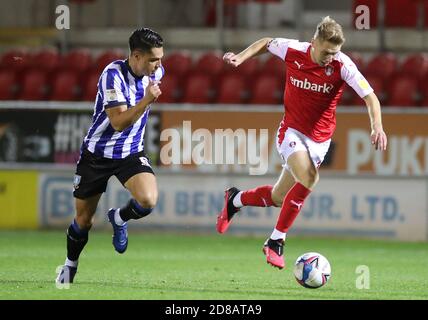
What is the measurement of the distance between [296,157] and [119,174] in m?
1.40

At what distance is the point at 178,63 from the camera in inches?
568

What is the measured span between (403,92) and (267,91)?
164 cm

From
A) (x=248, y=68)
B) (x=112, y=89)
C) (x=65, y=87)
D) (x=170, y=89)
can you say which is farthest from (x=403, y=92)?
(x=112, y=89)

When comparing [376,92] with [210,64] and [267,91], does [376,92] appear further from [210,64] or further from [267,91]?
[210,64]

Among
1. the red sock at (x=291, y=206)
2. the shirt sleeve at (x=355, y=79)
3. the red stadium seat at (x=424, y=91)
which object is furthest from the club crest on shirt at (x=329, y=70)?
the red stadium seat at (x=424, y=91)

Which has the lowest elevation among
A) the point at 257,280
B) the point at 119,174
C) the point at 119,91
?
the point at 257,280

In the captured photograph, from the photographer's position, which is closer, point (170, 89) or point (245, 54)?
point (245, 54)

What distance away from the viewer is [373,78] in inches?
533

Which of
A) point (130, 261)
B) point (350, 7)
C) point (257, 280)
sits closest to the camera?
point (257, 280)

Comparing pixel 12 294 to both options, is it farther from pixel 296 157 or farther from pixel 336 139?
pixel 336 139

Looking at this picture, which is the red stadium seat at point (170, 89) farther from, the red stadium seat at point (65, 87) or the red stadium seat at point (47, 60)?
the red stadium seat at point (47, 60)

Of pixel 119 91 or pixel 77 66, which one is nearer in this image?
pixel 119 91

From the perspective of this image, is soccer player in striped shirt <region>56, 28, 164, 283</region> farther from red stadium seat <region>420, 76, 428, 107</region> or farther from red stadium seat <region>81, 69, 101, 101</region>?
red stadium seat <region>420, 76, 428, 107</region>

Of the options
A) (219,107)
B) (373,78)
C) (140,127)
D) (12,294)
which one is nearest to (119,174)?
(140,127)
